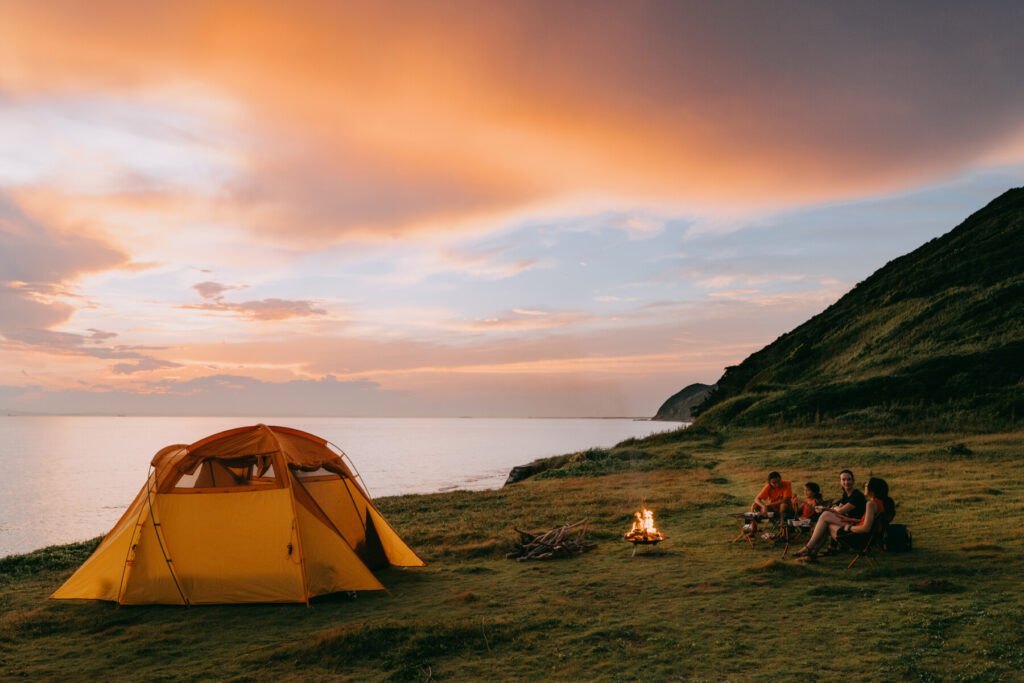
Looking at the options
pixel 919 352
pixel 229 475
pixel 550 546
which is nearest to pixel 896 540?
pixel 550 546

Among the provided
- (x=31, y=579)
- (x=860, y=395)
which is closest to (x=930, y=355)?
(x=860, y=395)

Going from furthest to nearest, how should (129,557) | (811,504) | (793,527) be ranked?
(811,504), (793,527), (129,557)

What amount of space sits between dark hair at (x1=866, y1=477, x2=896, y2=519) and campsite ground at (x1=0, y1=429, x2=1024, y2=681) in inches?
38.9

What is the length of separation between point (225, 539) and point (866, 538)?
12930 millimetres

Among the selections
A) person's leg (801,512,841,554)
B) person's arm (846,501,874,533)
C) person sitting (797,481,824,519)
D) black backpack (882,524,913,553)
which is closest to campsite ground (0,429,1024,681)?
black backpack (882,524,913,553)

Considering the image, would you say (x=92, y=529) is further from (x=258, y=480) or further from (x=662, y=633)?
(x=662, y=633)

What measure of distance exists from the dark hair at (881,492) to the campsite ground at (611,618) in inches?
38.9

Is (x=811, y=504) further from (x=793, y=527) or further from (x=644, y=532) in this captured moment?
(x=644, y=532)

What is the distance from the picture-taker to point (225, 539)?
43.0ft

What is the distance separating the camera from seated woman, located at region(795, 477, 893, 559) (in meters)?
13.0

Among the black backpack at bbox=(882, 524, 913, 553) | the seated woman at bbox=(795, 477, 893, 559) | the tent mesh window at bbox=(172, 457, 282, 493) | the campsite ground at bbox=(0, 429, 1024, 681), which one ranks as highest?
the tent mesh window at bbox=(172, 457, 282, 493)

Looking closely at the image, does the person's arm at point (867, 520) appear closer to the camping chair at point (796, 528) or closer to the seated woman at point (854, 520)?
the seated woman at point (854, 520)

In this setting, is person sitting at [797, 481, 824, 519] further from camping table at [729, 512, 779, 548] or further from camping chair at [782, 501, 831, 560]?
camping table at [729, 512, 779, 548]

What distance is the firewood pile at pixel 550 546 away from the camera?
16266mm
